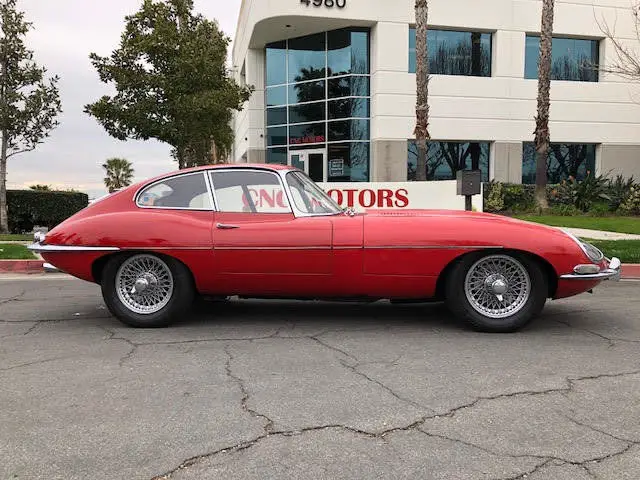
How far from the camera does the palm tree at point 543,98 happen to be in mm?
17422

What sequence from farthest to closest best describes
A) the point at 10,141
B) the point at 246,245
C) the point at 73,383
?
the point at 10,141
the point at 246,245
the point at 73,383

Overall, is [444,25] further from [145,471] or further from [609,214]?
[145,471]

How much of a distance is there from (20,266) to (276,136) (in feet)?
50.7

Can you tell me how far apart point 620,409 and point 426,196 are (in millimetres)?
8967

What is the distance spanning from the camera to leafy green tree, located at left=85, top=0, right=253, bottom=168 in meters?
14.4

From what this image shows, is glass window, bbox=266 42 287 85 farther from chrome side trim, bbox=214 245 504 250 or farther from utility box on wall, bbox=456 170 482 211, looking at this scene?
chrome side trim, bbox=214 245 504 250

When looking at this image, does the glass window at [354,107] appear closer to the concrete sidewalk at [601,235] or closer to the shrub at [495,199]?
the shrub at [495,199]

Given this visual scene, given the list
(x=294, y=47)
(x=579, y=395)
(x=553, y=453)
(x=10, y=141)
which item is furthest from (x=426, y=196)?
(x=294, y=47)

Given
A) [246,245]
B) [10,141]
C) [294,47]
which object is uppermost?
[294,47]

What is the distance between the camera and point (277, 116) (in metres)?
23.5

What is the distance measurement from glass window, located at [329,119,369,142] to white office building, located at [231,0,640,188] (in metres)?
0.04

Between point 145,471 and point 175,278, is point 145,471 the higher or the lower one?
the lower one

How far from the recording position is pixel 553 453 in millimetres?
2652

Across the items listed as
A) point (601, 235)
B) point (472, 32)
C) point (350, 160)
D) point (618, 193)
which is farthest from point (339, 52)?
point (601, 235)
